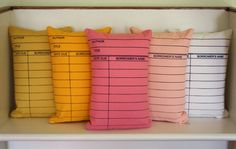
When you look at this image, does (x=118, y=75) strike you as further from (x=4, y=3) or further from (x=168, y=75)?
(x=4, y=3)

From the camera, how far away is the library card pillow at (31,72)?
156 centimetres

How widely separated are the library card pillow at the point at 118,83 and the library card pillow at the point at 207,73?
286 millimetres

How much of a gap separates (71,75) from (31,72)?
195mm

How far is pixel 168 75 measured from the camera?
1.52m

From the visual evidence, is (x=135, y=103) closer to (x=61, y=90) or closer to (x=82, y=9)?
(x=61, y=90)

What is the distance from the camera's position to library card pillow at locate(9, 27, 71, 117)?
5.13 feet

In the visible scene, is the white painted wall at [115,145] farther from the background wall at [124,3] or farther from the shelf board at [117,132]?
the background wall at [124,3]

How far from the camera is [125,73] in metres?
1.41

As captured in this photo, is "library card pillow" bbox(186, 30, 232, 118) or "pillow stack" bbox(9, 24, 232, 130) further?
"library card pillow" bbox(186, 30, 232, 118)

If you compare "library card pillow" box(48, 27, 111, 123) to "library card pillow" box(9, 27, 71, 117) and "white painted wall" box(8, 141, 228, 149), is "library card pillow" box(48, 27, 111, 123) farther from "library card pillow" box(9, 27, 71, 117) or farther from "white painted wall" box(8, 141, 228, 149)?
"white painted wall" box(8, 141, 228, 149)

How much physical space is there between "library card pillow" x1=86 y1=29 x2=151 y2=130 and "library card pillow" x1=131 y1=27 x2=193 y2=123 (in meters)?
0.11

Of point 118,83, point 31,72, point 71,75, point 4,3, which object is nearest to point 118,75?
point 118,83

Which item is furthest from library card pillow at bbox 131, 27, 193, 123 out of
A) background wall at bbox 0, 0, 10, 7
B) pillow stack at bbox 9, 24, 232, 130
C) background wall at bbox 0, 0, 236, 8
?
background wall at bbox 0, 0, 10, 7

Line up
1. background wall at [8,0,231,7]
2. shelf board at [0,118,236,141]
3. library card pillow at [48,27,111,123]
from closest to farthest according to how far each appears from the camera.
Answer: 1. shelf board at [0,118,236,141]
2. library card pillow at [48,27,111,123]
3. background wall at [8,0,231,7]
